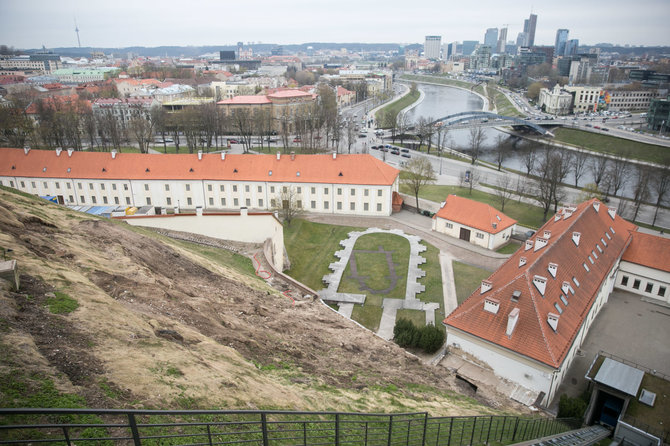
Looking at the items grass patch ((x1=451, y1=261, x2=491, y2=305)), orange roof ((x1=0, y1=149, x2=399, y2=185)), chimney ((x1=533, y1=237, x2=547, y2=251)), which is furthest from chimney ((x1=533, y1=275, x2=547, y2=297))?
orange roof ((x1=0, y1=149, x2=399, y2=185))

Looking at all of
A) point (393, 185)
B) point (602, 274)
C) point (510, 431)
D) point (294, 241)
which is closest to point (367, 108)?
point (393, 185)

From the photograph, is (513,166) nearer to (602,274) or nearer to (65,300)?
(602,274)

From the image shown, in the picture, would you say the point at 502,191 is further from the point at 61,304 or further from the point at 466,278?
the point at 61,304

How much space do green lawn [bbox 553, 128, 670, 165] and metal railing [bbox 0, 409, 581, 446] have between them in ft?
252

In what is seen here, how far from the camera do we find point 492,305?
85.7 ft

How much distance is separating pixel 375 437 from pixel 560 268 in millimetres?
20673

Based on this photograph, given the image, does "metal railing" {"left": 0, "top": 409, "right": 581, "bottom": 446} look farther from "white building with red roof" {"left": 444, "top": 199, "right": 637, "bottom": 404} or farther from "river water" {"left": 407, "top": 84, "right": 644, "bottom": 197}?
"river water" {"left": 407, "top": 84, "right": 644, "bottom": 197}

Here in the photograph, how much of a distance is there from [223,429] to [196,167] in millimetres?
47244

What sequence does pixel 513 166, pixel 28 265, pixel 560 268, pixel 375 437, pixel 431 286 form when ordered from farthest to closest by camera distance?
pixel 513 166 < pixel 431 286 < pixel 560 268 < pixel 28 265 < pixel 375 437

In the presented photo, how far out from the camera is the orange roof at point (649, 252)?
119 feet

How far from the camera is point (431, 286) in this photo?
123ft

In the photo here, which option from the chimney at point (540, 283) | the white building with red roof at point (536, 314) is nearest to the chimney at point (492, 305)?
the white building with red roof at point (536, 314)

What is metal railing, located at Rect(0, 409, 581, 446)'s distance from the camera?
23.0 feet

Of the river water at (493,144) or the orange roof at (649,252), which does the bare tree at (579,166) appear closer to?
the river water at (493,144)
